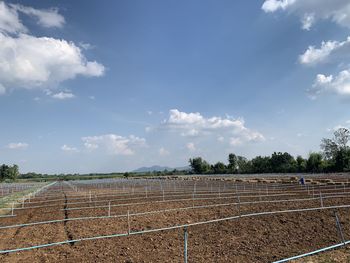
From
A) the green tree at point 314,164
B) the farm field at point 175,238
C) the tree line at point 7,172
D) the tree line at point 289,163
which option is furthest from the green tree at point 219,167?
the farm field at point 175,238

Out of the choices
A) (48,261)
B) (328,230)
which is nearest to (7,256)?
(48,261)

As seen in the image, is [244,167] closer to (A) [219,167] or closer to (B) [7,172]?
(A) [219,167]

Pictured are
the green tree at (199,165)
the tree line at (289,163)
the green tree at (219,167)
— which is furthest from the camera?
the green tree at (199,165)

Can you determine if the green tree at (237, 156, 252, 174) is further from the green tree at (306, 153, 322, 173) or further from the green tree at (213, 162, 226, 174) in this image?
the green tree at (306, 153, 322, 173)

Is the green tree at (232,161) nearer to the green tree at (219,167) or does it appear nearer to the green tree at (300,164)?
the green tree at (219,167)

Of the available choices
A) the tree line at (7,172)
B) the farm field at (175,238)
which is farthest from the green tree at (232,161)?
the farm field at (175,238)

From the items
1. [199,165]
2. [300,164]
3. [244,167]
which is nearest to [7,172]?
→ [199,165]

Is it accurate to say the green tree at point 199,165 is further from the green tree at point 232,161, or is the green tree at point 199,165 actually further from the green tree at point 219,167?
the green tree at point 232,161

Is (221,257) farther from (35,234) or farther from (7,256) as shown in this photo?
(35,234)

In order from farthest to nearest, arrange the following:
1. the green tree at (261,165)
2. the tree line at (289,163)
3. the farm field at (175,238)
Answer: the green tree at (261,165), the tree line at (289,163), the farm field at (175,238)

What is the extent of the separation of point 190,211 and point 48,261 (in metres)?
9.45

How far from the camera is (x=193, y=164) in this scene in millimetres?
135250

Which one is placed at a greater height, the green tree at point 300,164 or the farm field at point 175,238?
the green tree at point 300,164

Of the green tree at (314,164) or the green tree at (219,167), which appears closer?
the green tree at (314,164)
